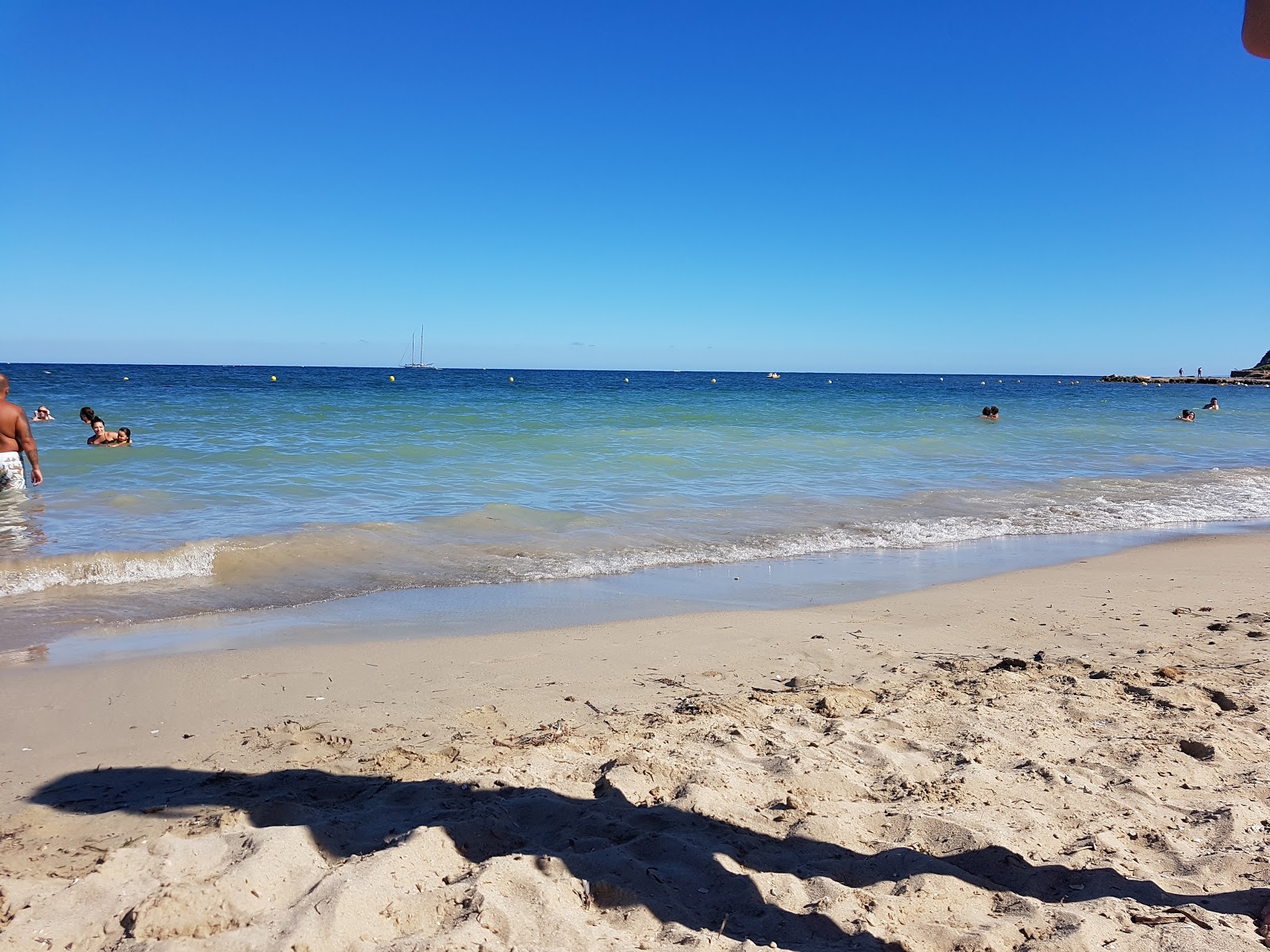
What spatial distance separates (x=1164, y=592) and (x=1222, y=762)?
385cm

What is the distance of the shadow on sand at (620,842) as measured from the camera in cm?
238

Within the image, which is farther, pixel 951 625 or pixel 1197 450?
pixel 1197 450

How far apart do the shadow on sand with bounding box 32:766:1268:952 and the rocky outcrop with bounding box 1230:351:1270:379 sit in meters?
97.4

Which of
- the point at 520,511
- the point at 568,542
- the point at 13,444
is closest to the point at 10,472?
the point at 13,444

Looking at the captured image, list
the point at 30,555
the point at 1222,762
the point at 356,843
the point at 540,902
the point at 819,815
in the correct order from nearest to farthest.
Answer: the point at 540,902, the point at 356,843, the point at 819,815, the point at 1222,762, the point at 30,555

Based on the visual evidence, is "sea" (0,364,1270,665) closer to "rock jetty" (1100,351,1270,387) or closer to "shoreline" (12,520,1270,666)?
"shoreline" (12,520,1270,666)

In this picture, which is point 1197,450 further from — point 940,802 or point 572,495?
point 940,802

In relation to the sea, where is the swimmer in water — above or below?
above

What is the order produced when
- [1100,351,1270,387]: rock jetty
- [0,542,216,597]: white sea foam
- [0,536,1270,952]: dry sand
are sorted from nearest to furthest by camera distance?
[0,536,1270,952]: dry sand → [0,542,216,597]: white sea foam → [1100,351,1270,387]: rock jetty

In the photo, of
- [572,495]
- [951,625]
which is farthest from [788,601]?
[572,495]

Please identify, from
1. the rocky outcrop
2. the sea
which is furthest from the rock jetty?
the sea

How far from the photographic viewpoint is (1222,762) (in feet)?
11.0

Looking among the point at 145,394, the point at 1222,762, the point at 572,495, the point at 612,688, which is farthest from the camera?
the point at 145,394

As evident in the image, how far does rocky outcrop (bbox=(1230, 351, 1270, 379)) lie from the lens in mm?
80581
